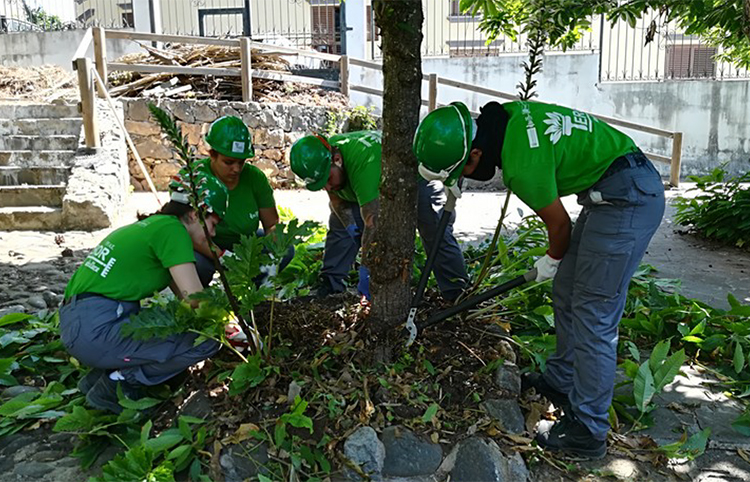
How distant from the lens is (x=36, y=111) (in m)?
9.44

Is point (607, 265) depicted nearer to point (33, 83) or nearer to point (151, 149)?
point (151, 149)

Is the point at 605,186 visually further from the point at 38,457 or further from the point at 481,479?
the point at 38,457

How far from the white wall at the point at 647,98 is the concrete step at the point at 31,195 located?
26.3ft

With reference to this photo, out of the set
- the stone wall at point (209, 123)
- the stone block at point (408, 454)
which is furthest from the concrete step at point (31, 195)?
the stone block at point (408, 454)

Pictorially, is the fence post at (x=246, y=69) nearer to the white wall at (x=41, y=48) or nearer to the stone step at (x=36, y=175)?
the stone step at (x=36, y=175)

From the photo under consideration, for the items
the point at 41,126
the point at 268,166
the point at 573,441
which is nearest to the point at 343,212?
the point at 573,441

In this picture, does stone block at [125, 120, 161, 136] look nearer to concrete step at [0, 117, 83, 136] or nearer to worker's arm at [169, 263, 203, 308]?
concrete step at [0, 117, 83, 136]

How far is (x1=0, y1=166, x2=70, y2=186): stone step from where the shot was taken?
316 inches

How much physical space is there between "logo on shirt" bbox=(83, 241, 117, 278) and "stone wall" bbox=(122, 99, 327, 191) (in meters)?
7.40

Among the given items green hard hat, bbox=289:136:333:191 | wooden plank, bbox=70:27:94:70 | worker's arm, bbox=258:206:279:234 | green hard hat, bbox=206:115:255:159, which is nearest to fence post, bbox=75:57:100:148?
wooden plank, bbox=70:27:94:70

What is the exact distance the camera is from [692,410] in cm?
312

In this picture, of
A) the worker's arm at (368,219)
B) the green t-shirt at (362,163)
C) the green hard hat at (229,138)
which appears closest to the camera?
the worker's arm at (368,219)

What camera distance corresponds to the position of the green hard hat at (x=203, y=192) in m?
2.81

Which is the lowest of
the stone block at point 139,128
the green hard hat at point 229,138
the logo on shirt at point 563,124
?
the stone block at point 139,128
